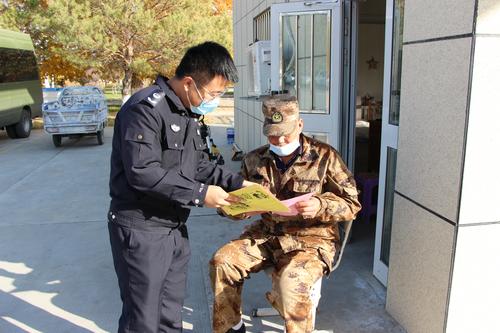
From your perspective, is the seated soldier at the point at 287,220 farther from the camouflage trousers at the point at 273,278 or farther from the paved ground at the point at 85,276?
the paved ground at the point at 85,276

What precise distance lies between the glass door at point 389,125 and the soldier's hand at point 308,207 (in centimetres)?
90

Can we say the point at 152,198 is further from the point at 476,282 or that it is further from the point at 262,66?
the point at 262,66

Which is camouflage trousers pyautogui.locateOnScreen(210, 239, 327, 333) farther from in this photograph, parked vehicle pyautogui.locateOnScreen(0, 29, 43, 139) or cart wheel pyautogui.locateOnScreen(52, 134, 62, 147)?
parked vehicle pyautogui.locateOnScreen(0, 29, 43, 139)

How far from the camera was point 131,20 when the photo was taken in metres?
15.6

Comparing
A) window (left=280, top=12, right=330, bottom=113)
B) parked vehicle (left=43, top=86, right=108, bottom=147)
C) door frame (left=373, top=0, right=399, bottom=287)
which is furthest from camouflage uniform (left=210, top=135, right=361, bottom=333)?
parked vehicle (left=43, top=86, right=108, bottom=147)

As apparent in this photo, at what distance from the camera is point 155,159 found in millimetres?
2043

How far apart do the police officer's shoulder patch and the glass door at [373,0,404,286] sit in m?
1.62

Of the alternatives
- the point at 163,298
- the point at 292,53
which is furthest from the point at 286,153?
the point at 292,53

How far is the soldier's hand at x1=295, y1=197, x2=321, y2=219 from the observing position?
2.43 m

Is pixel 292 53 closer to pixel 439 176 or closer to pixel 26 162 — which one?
pixel 439 176

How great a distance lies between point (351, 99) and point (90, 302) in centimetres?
273

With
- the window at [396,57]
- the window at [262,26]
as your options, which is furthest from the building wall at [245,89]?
the window at [396,57]

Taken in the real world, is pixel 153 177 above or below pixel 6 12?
below

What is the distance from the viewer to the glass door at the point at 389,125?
3006 mm
